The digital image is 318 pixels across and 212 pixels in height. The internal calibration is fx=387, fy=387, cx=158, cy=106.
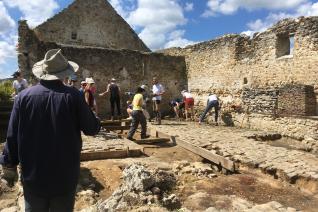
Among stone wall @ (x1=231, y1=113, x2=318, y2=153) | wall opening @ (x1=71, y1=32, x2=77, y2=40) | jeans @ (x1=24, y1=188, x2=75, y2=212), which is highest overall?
wall opening @ (x1=71, y1=32, x2=77, y2=40)

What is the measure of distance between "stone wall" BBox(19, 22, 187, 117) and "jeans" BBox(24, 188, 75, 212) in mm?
13531

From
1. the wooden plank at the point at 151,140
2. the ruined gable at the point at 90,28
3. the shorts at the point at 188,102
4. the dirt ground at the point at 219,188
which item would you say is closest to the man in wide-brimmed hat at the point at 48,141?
the dirt ground at the point at 219,188

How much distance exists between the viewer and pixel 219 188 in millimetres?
7160

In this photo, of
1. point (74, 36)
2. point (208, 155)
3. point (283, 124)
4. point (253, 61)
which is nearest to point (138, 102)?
point (208, 155)

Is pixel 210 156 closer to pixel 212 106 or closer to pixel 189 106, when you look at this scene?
pixel 212 106

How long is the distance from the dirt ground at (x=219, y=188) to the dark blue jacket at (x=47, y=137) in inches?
90.2

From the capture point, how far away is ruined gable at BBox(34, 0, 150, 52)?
1001 inches

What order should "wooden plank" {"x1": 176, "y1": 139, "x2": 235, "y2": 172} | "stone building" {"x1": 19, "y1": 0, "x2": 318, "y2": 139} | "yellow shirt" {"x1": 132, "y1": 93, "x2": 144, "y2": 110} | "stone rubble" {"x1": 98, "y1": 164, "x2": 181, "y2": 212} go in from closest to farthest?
"stone rubble" {"x1": 98, "y1": 164, "x2": 181, "y2": 212}, "wooden plank" {"x1": 176, "y1": 139, "x2": 235, "y2": 172}, "yellow shirt" {"x1": 132, "y1": 93, "x2": 144, "y2": 110}, "stone building" {"x1": 19, "y1": 0, "x2": 318, "y2": 139}

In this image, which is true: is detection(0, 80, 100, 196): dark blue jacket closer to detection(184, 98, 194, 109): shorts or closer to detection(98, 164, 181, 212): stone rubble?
detection(98, 164, 181, 212): stone rubble

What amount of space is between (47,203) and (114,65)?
15443 millimetres

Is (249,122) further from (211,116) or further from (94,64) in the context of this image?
(94,64)

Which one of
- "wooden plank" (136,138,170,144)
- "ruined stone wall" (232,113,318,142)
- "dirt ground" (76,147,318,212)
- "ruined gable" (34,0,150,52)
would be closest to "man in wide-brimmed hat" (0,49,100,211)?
"dirt ground" (76,147,318,212)

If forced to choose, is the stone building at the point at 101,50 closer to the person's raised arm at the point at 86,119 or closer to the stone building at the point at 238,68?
the stone building at the point at 238,68

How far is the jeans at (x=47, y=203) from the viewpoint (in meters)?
3.47
